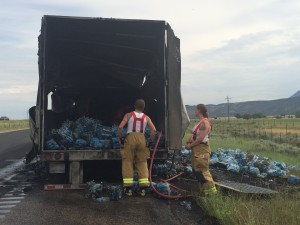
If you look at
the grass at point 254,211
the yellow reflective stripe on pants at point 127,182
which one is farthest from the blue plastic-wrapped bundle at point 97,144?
the grass at point 254,211

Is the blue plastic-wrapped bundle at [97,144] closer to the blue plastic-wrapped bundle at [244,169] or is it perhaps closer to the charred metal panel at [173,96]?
the charred metal panel at [173,96]

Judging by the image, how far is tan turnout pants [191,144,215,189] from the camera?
24.6 feet

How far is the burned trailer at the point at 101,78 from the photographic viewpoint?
8133 mm

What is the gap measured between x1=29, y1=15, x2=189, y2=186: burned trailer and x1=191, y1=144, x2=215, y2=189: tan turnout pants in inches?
24.3

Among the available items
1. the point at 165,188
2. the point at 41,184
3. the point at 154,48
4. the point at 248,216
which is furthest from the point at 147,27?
the point at 248,216

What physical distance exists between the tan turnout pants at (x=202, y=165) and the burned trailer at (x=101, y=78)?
0.62 m

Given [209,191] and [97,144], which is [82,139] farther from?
[209,191]

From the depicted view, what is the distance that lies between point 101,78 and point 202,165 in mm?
4780

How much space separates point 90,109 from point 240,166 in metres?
4.23

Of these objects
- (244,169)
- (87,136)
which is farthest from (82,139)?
(244,169)

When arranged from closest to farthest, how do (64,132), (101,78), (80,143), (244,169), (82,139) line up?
(80,143) < (64,132) < (82,139) < (244,169) < (101,78)

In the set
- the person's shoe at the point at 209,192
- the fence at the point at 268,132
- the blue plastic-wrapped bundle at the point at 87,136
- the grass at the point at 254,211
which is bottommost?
the grass at the point at 254,211

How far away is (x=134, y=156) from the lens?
8.04 metres

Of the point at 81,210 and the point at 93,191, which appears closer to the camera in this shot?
the point at 81,210
